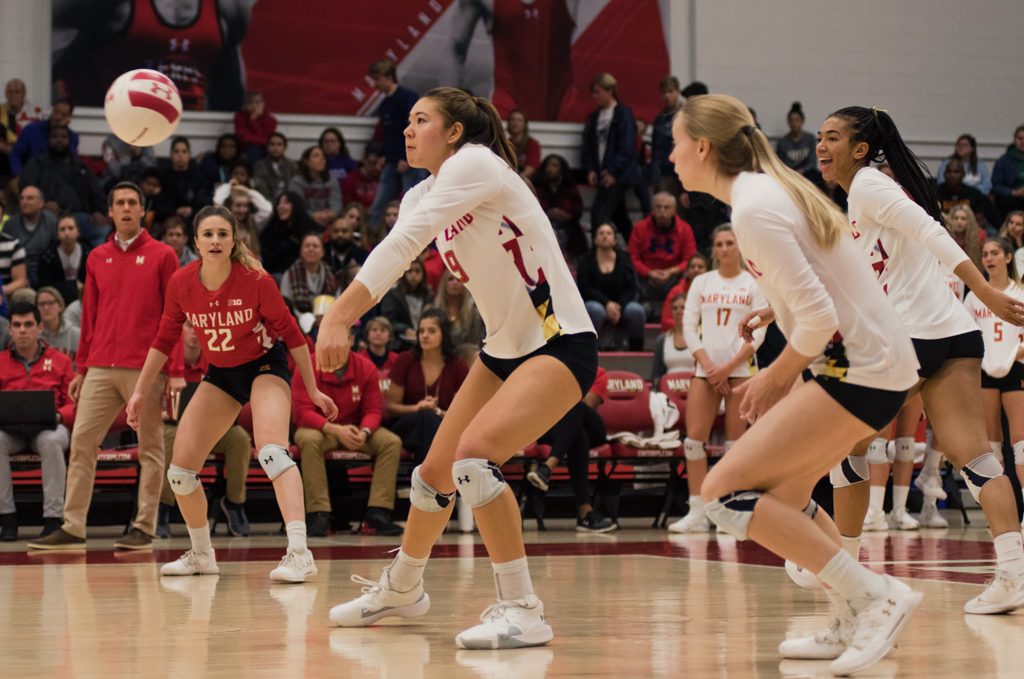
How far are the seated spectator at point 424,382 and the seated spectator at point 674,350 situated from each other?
6.61 feet

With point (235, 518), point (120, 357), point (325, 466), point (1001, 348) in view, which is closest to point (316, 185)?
point (325, 466)

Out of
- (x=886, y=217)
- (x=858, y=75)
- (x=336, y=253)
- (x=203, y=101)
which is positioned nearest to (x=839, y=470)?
(x=886, y=217)

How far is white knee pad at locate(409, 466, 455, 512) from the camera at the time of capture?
4570 mm

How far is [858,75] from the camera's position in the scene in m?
17.0

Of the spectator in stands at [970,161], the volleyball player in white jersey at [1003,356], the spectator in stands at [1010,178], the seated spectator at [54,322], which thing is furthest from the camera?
the spectator in stands at [970,161]

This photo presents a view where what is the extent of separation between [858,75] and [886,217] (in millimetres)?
12687

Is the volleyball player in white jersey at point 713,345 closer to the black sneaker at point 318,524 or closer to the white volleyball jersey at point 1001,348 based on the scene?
the white volleyball jersey at point 1001,348

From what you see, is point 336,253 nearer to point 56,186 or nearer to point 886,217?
point 56,186

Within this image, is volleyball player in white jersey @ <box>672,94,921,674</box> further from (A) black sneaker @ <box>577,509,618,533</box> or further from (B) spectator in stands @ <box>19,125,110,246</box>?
(B) spectator in stands @ <box>19,125,110,246</box>

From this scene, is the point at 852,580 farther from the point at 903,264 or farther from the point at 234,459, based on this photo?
the point at 234,459

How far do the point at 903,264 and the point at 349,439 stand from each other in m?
5.37

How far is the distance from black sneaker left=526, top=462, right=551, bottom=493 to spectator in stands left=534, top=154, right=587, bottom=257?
15.1 feet

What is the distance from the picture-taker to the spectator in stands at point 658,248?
1352cm

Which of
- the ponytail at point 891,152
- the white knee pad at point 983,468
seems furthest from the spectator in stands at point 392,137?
the white knee pad at point 983,468
